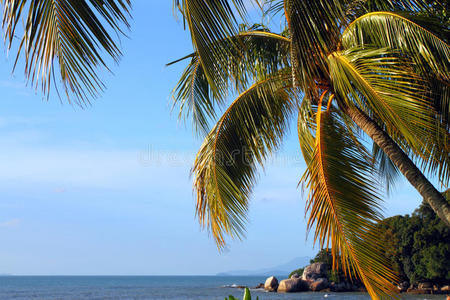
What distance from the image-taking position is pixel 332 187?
617 cm

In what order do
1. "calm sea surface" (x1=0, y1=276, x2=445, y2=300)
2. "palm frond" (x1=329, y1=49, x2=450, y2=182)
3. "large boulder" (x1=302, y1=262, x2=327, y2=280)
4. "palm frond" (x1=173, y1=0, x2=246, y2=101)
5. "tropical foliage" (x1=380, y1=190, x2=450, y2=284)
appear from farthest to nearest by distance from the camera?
"large boulder" (x1=302, y1=262, x2=327, y2=280)
"calm sea surface" (x1=0, y1=276, x2=445, y2=300)
"tropical foliage" (x1=380, y1=190, x2=450, y2=284)
"palm frond" (x1=329, y1=49, x2=450, y2=182)
"palm frond" (x1=173, y1=0, x2=246, y2=101)

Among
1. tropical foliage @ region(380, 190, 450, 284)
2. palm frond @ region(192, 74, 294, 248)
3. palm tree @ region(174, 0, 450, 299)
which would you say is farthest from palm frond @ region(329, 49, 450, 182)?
tropical foliage @ region(380, 190, 450, 284)

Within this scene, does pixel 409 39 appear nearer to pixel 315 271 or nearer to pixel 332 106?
pixel 332 106

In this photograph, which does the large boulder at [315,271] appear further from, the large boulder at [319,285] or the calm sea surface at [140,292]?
the calm sea surface at [140,292]

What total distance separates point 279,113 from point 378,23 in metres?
2.41

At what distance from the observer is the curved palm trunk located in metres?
6.13

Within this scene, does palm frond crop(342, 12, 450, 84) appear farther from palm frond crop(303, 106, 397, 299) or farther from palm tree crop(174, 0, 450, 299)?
palm frond crop(303, 106, 397, 299)

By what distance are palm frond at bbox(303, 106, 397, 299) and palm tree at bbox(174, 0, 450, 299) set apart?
0.01 m

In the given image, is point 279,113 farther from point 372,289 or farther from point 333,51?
point 372,289

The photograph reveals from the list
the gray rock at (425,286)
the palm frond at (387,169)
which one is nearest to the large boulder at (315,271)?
the gray rock at (425,286)

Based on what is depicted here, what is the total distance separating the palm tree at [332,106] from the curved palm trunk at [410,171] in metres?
0.01

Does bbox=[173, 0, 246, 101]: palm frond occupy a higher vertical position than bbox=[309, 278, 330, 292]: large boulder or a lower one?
higher

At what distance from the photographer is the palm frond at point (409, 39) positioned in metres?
6.27

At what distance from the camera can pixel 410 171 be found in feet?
20.6
